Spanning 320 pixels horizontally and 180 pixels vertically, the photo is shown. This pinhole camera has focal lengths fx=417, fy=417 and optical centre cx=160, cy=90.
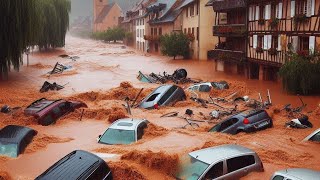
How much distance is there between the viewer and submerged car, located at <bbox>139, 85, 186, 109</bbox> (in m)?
21.1

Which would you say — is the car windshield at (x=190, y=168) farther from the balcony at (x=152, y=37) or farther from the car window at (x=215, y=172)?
the balcony at (x=152, y=37)

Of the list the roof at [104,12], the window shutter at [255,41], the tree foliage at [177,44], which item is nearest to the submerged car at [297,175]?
the window shutter at [255,41]

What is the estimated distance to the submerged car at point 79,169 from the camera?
8734mm

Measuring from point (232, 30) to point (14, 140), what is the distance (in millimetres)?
27152

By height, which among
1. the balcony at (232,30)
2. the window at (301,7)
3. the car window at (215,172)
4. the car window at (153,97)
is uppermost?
the window at (301,7)

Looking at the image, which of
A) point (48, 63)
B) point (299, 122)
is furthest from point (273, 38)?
point (48, 63)

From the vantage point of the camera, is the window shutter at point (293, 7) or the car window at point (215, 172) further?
the window shutter at point (293, 7)

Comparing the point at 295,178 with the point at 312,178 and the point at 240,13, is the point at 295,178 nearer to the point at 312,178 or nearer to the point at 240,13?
the point at 312,178

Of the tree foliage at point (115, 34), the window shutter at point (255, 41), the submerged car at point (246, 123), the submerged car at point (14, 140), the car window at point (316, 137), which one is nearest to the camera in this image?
the submerged car at point (14, 140)

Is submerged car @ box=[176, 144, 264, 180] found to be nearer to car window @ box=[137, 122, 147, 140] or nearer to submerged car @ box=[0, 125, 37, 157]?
car window @ box=[137, 122, 147, 140]

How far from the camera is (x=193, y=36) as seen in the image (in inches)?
2093

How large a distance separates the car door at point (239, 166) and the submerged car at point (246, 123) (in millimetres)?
4617

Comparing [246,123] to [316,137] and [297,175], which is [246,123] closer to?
[316,137]

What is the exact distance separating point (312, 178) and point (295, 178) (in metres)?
0.34
